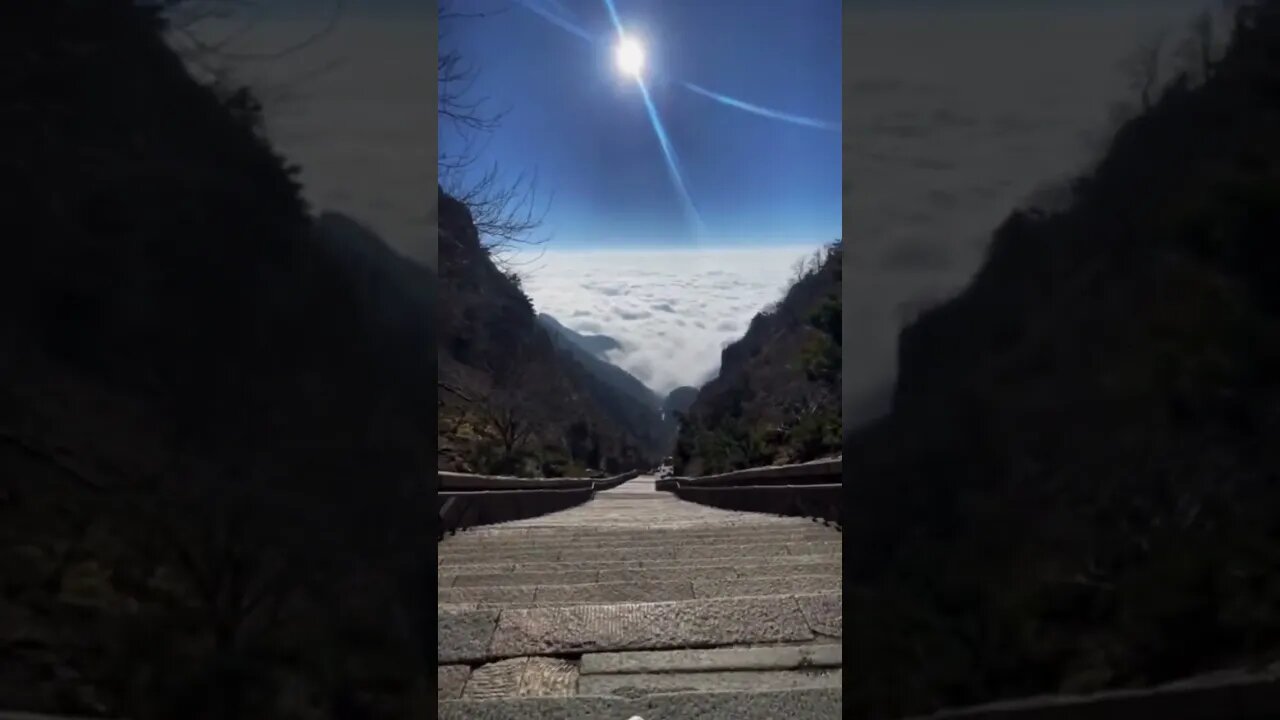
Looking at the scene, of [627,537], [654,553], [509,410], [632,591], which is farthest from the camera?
[509,410]

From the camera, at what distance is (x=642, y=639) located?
239 centimetres

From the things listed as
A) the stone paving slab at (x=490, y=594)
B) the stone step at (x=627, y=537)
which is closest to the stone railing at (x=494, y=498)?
the stone step at (x=627, y=537)

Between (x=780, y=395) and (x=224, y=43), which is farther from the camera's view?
(x=780, y=395)

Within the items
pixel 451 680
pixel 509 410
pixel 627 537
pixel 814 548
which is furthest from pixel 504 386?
pixel 451 680

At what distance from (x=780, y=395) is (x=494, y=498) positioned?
5490mm

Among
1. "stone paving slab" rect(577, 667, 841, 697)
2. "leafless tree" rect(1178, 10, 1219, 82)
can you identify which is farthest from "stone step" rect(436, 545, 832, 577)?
"leafless tree" rect(1178, 10, 1219, 82)

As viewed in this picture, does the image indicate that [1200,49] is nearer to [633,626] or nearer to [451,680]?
[633,626]

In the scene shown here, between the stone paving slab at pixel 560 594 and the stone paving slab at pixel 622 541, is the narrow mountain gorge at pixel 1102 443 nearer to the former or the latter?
the stone paving slab at pixel 560 594

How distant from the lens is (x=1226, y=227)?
1907 millimetres

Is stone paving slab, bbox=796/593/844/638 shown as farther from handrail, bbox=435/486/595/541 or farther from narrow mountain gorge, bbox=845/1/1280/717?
handrail, bbox=435/486/595/541

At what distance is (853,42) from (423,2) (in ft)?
3.21

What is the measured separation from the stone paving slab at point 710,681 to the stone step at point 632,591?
0.50 metres

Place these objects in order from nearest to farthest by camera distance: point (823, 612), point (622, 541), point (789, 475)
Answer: point (823, 612) < point (622, 541) < point (789, 475)

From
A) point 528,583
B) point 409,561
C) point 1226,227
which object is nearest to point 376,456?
point 409,561
